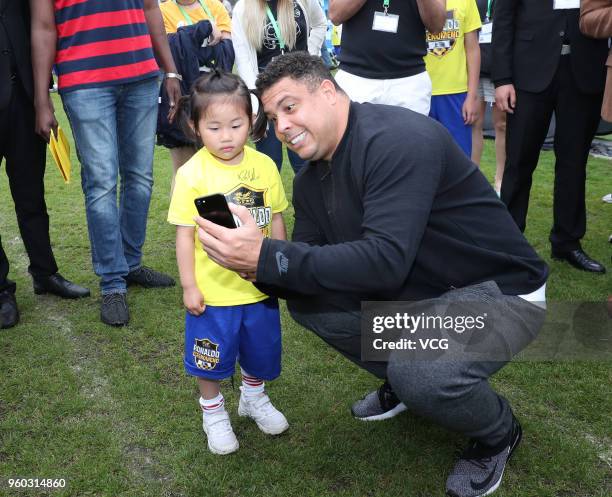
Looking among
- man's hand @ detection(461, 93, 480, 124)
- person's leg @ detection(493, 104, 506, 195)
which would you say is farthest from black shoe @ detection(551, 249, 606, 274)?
person's leg @ detection(493, 104, 506, 195)

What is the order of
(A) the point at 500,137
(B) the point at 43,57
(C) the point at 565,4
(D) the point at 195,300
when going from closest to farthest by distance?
(D) the point at 195,300
(B) the point at 43,57
(C) the point at 565,4
(A) the point at 500,137

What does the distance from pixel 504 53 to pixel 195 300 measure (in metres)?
2.75

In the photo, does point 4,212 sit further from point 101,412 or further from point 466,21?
point 466,21

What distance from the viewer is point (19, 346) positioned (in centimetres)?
345

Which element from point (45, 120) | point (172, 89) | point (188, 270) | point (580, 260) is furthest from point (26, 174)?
point (580, 260)

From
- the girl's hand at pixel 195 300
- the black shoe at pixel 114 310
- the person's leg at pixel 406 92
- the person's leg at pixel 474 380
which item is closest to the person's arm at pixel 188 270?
the girl's hand at pixel 195 300

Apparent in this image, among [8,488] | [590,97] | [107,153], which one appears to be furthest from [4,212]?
[590,97]

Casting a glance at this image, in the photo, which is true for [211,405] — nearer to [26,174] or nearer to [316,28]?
[26,174]

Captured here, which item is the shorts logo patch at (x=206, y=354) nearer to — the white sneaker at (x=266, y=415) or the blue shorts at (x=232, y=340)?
the blue shorts at (x=232, y=340)

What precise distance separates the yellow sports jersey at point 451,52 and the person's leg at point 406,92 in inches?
29.7

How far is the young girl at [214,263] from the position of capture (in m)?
2.52

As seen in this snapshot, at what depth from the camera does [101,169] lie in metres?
3.64

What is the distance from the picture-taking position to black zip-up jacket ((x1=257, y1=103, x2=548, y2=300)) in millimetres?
2096

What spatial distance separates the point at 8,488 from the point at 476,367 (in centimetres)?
169
